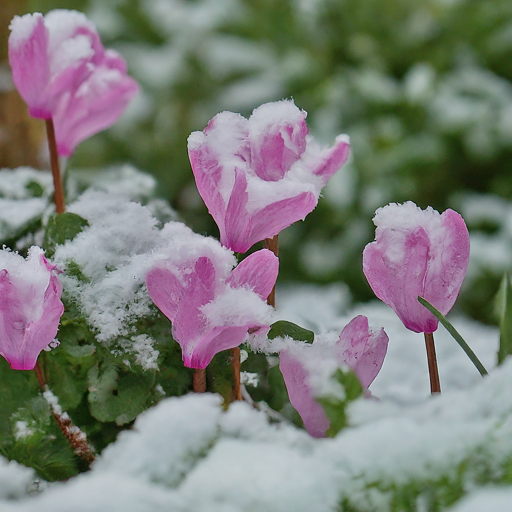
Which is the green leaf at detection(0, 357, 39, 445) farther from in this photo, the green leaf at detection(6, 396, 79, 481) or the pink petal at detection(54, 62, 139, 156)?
Answer: the pink petal at detection(54, 62, 139, 156)

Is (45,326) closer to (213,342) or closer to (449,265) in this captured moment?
(213,342)

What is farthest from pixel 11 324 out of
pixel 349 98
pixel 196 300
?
pixel 349 98

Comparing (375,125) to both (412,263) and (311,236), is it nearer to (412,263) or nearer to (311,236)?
(311,236)

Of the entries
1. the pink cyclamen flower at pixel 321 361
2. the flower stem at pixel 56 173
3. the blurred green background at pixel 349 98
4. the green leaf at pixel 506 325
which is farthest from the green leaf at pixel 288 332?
the blurred green background at pixel 349 98

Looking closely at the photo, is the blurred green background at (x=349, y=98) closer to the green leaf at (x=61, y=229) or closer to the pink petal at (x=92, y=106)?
the pink petal at (x=92, y=106)

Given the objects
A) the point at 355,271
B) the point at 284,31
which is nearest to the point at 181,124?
the point at 284,31
